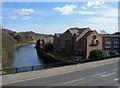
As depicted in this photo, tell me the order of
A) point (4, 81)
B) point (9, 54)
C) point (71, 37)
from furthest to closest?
point (9, 54), point (71, 37), point (4, 81)

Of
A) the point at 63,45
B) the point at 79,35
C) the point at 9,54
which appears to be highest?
the point at 79,35

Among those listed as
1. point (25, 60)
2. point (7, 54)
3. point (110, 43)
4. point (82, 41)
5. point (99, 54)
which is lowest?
point (25, 60)

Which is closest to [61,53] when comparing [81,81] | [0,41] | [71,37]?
[71,37]

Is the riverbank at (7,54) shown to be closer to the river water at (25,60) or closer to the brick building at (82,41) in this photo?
the river water at (25,60)

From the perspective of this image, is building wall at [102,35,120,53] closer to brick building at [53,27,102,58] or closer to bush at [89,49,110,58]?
brick building at [53,27,102,58]

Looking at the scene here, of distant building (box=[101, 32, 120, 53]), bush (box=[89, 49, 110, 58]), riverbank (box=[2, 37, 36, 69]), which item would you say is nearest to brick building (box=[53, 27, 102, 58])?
bush (box=[89, 49, 110, 58])

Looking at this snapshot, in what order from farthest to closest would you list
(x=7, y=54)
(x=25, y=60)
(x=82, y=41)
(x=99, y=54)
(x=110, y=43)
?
(x=110, y=43) → (x=7, y=54) → (x=25, y=60) → (x=82, y=41) → (x=99, y=54)

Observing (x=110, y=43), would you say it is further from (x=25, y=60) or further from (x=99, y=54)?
(x=25, y=60)

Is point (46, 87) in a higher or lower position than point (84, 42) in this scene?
lower

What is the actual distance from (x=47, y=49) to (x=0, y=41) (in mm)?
29810

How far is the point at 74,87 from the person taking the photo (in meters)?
12.3

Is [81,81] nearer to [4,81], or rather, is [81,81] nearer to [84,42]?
[4,81]

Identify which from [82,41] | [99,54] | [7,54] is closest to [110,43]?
[82,41]

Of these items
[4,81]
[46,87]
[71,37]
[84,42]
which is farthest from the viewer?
[71,37]
